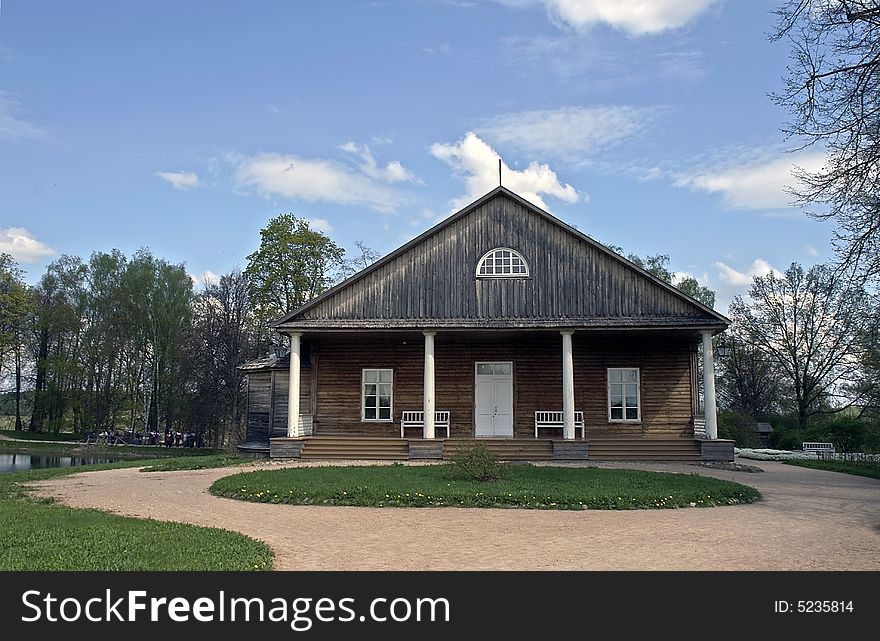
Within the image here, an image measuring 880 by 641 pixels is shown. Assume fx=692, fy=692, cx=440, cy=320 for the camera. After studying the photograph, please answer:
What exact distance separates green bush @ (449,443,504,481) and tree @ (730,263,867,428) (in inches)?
1199

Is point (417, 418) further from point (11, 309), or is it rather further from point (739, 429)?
point (11, 309)

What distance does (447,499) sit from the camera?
12.2 meters

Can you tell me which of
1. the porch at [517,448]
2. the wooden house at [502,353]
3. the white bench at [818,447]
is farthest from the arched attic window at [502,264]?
the white bench at [818,447]

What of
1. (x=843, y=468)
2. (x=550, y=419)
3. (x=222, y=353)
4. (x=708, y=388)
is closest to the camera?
(x=843, y=468)

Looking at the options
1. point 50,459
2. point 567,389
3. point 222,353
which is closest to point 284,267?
point 222,353

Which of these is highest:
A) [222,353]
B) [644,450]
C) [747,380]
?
[222,353]

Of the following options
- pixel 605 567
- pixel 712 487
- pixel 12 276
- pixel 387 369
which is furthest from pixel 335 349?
pixel 12 276

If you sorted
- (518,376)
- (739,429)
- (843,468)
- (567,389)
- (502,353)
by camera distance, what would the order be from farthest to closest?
(739,429)
(502,353)
(518,376)
(567,389)
(843,468)

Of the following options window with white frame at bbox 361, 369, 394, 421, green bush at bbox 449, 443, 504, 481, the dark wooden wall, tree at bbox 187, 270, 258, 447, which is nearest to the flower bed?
the dark wooden wall

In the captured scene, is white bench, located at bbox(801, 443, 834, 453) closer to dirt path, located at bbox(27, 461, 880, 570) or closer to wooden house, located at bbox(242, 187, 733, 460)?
wooden house, located at bbox(242, 187, 733, 460)

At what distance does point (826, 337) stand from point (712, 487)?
3276 centimetres

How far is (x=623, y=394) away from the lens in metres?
22.8

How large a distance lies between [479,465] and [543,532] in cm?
480
